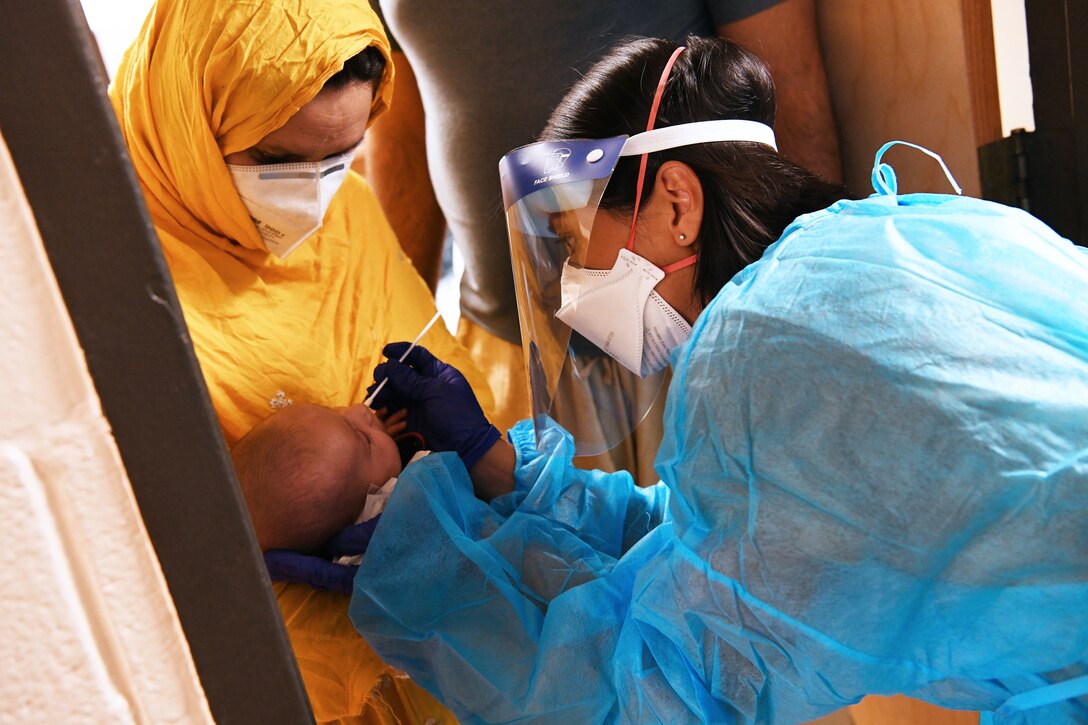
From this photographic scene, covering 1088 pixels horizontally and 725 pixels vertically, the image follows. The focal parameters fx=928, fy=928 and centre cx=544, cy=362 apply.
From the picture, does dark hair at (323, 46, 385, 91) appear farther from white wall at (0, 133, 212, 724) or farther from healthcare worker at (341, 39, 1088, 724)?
white wall at (0, 133, 212, 724)

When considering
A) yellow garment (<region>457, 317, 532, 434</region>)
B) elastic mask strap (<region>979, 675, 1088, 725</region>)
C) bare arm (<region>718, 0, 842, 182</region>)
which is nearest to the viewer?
elastic mask strap (<region>979, 675, 1088, 725</region>)

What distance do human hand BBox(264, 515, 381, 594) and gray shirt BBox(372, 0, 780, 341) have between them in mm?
887

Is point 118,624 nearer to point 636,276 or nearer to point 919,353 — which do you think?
point 919,353

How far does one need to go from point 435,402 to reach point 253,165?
20.3 inches

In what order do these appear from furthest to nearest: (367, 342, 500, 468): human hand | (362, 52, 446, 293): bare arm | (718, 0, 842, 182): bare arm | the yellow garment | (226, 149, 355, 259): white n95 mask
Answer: (362, 52, 446, 293): bare arm, the yellow garment, (718, 0, 842, 182): bare arm, (226, 149, 355, 259): white n95 mask, (367, 342, 500, 468): human hand

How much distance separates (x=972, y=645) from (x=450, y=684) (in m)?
0.58

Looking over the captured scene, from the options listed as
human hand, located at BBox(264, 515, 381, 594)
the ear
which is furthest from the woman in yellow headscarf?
the ear

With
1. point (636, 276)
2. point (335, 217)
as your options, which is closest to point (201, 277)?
point (335, 217)

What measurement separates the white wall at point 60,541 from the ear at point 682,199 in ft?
3.14

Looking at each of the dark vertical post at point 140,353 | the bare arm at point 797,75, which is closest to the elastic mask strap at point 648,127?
the bare arm at point 797,75

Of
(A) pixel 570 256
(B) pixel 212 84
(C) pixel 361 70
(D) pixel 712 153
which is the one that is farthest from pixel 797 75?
(B) pixel 212 84

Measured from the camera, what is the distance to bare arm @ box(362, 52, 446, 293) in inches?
91.0

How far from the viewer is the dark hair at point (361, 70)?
1.61 meters

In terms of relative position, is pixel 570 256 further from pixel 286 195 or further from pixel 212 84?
pixel 212 84
